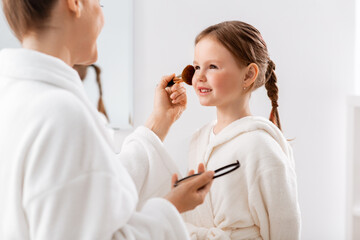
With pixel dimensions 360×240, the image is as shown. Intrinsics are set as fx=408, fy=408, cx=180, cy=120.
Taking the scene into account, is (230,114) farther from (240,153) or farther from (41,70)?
(41,70)

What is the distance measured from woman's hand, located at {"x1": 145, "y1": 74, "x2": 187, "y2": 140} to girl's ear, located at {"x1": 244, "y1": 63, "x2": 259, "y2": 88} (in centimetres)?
18

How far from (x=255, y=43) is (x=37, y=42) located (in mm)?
618

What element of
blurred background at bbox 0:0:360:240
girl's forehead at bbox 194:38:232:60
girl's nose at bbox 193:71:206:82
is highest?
girl's forehead at bbox 194:38:232:60

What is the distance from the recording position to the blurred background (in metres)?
1.81

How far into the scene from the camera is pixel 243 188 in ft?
3.38

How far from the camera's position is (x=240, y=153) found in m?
1.05

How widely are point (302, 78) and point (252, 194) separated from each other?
44.0 inches

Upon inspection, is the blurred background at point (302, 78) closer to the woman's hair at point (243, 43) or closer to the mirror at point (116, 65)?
the mirror at point (116, 65)

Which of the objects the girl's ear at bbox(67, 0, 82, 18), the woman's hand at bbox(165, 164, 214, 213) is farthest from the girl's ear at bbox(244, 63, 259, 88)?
the girl's ear at bbox(67, 0, 82, 18)

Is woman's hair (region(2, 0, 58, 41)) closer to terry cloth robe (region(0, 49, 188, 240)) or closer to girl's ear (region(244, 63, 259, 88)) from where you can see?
terry cloth robe (region(0, 49, 188, 240))

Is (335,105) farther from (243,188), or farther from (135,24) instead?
(243,188)

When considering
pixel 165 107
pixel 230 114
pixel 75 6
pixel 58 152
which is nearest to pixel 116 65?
pixel 165 107

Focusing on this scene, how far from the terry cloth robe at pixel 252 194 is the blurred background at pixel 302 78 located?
0.80 m

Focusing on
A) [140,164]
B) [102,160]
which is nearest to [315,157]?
[140,164]
